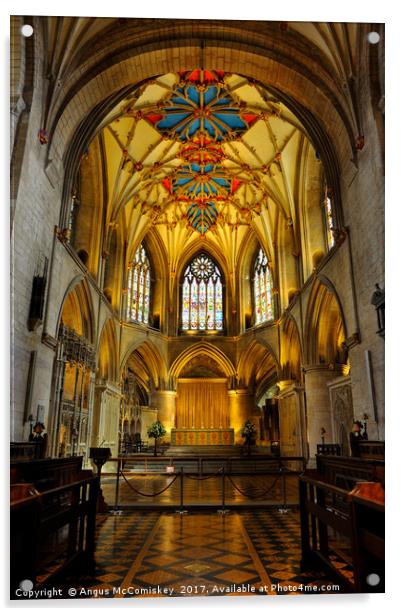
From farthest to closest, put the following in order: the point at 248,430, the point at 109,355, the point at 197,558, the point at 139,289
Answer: the point at 139,289 → the point at 248,430 → the point at 109,355 → the point at 197,558

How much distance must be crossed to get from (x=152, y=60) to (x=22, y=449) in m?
9.76

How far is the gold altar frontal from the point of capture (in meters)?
24.1

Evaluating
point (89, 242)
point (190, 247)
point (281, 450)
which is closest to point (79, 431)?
point (89, 242)

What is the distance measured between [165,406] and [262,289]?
8926 mm

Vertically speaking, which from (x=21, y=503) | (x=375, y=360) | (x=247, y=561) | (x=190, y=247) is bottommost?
(x=247, y=561)

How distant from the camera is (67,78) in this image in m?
10.1

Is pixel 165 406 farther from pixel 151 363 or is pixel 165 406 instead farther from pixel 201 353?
pixel 201 353

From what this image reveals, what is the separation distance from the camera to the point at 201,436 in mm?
24250

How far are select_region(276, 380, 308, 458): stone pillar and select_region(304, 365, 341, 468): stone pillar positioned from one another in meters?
1.36

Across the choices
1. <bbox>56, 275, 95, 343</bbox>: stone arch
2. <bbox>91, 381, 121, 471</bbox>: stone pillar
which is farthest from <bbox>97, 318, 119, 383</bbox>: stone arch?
<bbox>56, 275, 95, 343</bbox>: stone arch

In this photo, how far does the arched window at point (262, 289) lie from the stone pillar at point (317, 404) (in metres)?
7.27

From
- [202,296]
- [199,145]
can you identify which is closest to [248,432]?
[202,296]

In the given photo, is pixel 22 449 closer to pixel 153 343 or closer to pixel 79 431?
pixel 79 431

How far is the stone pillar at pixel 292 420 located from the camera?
59.1ft
